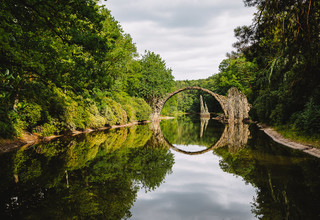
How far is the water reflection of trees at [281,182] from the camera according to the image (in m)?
3.78

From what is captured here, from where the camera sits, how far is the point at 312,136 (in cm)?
1061

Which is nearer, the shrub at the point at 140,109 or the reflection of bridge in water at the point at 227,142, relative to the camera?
the reflection of bridge in water at the point at 227,142

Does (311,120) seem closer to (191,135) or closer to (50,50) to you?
(191,135)

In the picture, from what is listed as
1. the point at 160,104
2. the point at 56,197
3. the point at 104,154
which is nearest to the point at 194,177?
the point at 56,197

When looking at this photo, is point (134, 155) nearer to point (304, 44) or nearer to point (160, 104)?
point (304, 44)

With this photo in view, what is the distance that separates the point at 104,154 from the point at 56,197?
471 centimetres

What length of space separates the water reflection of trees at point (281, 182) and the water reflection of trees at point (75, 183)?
2340 millimetres

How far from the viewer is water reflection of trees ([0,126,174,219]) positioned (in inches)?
149

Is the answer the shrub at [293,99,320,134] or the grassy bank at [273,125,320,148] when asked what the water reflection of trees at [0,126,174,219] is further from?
the shrub at [293,99,320,134]

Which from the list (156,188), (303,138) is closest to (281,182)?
(156,188)

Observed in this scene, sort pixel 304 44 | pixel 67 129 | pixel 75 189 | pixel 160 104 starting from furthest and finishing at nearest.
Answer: pixel 160 104
pixel 67 129
pixel 304 44
pixel 75 189

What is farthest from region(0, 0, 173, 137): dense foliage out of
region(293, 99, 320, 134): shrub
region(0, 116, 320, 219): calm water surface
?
region(293, 99, 320, 134): shrub

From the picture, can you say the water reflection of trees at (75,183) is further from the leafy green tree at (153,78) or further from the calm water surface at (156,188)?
the leafy green tree at (153,78)

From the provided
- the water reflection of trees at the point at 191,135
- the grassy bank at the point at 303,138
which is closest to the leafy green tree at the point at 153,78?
the water reflection of trees at the point at 191,135
